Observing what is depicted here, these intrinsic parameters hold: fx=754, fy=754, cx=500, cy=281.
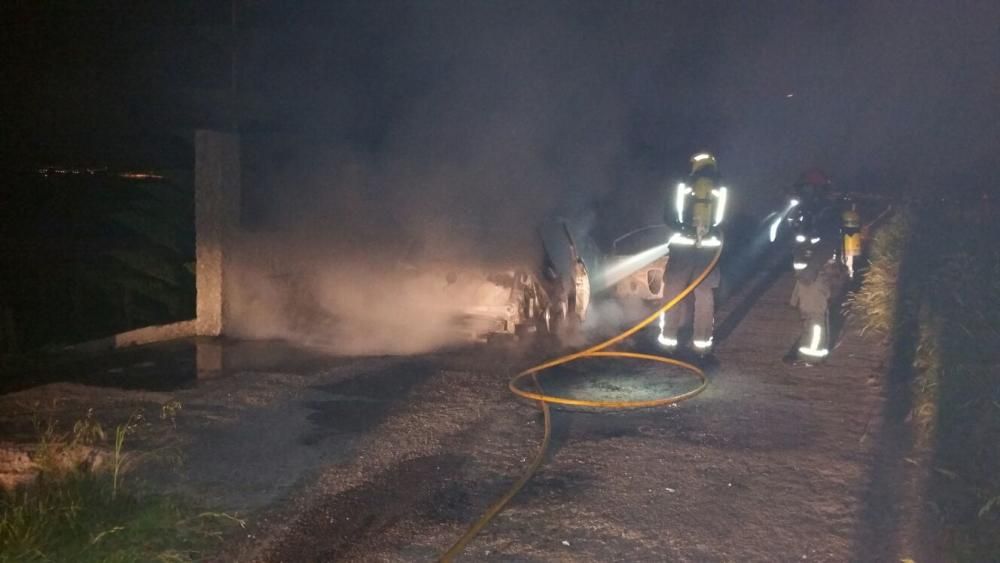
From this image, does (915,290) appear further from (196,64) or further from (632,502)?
(196,64)

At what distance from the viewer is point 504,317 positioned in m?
7.28

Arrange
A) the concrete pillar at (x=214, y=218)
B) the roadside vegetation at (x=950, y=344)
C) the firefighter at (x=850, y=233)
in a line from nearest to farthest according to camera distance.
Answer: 1. the roadside vegetation at (x=950, y=344)
2. the firefighter at (x=850, y=233)
3. the concrete pillar at (x=214, y=218)

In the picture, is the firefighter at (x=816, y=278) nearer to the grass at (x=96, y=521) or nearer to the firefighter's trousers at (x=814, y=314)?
the firefighter's trousers at (x=814, y=314)

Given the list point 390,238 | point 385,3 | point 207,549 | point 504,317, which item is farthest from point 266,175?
point 207,549

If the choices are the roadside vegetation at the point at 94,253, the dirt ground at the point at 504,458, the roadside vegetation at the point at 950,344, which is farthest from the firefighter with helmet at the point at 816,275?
the roadside vegetation at the point at 94,253

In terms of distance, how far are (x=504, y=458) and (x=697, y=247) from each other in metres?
3.32

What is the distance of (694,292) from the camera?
6895 mm

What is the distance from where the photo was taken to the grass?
306 cm

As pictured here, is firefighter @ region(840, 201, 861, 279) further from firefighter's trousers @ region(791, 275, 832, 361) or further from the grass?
the grass

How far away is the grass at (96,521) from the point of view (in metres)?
3.06

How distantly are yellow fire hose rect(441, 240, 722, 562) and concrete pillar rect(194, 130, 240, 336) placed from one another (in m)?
3.19

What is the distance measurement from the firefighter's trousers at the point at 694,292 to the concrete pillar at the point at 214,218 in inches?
165

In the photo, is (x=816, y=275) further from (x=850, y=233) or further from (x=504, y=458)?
(x=504, y=458)

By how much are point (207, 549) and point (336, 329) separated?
14.6 ft
